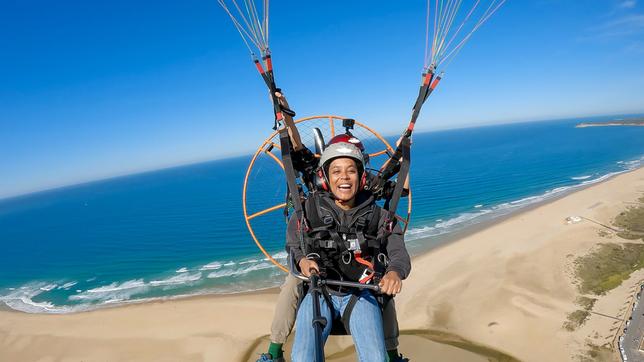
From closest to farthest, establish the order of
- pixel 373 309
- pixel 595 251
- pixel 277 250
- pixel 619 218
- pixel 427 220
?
1. pixel 373 309
2. pixel 595 251
3. pixel 619 218
4. pixel 277 250
5. pixel 427 220

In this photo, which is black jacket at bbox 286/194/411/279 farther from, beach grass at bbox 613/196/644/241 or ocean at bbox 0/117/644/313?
beach grass at bbox 613/196/644/241

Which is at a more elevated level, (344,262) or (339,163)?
(339,163)

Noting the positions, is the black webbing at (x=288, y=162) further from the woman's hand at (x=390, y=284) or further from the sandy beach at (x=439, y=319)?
the sandy beach at (x=439, y=319)

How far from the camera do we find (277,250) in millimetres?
22047

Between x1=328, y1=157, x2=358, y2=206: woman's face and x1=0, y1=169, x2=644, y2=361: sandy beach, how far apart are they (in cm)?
724

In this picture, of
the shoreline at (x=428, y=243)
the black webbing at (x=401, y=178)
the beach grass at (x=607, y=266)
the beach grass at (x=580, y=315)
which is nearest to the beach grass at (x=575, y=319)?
the beach grass at (x=580, y=315)

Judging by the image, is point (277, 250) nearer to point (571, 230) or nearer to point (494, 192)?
point (571, 230)

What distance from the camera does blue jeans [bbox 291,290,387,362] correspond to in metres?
2.53

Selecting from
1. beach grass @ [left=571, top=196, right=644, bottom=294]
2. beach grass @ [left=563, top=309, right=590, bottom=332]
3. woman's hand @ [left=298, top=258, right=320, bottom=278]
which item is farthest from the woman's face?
beach grass @ [left=571, top=196, right=644, bottom=294]

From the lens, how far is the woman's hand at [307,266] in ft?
9.23

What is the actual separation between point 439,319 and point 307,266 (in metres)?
10.6

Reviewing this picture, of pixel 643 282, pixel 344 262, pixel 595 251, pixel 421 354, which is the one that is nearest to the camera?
pixel 344 262

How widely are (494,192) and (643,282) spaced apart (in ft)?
75.2

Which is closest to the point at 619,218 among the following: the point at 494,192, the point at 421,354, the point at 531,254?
the point at 531,254
